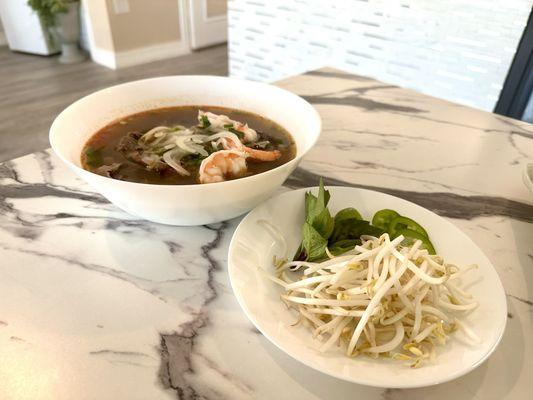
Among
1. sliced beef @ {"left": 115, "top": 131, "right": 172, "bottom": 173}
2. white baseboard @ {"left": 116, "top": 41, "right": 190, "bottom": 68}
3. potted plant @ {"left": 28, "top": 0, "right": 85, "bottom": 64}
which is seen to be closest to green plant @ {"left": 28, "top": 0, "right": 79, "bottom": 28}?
potted plant @ {"left": 28, "top": 0, "right": 85, "bottom": 64}

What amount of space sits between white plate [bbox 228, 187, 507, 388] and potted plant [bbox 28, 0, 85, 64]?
4356 millimetres

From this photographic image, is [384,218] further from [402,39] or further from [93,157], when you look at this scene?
[402,39]

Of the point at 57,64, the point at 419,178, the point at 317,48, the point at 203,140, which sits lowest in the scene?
the point at 57,64

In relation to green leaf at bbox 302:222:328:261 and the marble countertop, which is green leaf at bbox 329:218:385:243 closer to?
green leaf at bbox 302:222:328:261

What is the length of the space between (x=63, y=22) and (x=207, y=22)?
1699 mm

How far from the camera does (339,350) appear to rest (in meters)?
0.54

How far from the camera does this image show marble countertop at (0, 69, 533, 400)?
0.55 meters

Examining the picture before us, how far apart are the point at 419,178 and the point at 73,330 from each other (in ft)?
2.77

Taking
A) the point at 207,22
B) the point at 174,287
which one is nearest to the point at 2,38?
the point at 207,22

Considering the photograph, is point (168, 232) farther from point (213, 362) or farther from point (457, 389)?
point (457, 389)

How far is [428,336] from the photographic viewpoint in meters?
0.55

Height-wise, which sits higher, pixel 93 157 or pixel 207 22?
pixel 93 157

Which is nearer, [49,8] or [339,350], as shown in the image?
[339,350]

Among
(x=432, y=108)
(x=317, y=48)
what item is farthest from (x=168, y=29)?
(x=432, y=108)
